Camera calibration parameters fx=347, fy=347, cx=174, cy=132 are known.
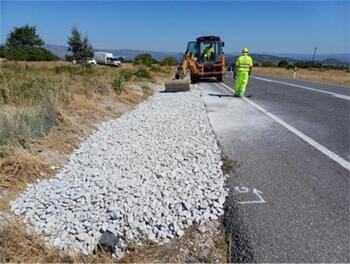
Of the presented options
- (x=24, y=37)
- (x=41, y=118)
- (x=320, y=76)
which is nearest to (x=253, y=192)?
(x=41, y=118)

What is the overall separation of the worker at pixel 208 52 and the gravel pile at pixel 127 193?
1618cm

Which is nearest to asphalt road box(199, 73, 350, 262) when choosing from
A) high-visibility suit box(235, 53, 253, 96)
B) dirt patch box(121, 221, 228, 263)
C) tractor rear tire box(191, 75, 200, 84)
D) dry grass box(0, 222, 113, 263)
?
dirt patch box(121, 221, 228, 263)

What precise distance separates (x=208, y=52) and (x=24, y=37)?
77.4 metres

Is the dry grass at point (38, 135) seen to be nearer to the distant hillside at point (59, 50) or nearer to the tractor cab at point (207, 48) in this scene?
the tractor cab at point (207, 48)

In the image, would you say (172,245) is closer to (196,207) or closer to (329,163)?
(196,207)

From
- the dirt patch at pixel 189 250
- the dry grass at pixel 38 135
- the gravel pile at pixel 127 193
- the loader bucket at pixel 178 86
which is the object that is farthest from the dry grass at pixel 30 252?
the loader bucket at pixel 178 86

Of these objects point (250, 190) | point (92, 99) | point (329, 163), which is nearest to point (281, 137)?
point (329, 163)

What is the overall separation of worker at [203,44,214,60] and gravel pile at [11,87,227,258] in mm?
16184

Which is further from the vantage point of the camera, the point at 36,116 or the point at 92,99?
the point at 92,99

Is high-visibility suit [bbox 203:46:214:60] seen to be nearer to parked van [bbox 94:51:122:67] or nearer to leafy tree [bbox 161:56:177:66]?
leafy tree [bbox 161:56:177:66]

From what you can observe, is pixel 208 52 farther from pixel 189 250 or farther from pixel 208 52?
pixel 189 250

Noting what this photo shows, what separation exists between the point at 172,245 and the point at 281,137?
4409mm

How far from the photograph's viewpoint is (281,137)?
276 inches

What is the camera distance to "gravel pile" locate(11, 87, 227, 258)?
11.6 ft
